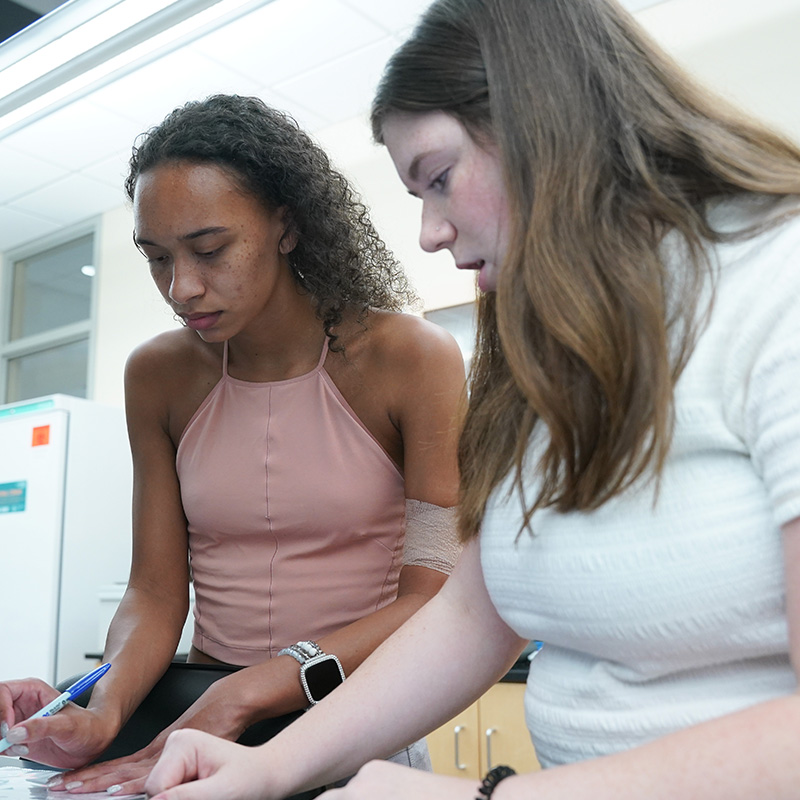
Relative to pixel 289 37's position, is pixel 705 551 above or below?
below

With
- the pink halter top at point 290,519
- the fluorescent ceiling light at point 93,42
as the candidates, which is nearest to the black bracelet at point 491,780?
the pink halter top at point 290,519

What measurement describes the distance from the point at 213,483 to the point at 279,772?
1.71 ft

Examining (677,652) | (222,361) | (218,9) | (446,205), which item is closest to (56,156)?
(218,9)

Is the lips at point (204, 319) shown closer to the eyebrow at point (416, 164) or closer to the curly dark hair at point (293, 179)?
the curly dark hair at point (293, 179)

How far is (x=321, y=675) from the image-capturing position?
1.02 meters

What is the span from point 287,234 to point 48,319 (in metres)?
4.34

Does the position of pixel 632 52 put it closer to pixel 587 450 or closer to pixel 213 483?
pixel 587 450

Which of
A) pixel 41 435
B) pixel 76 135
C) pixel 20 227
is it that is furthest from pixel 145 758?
pixel 20 227

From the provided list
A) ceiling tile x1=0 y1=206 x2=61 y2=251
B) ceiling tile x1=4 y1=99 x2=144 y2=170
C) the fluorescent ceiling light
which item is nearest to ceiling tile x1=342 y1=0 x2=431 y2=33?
the fluorescent ceiling light

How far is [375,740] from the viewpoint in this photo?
807 mm

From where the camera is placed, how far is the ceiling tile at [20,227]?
4.82 meters

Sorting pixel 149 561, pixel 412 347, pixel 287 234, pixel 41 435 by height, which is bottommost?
pixel 149 561

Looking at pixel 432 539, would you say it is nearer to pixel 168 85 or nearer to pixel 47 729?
pixel 47 729

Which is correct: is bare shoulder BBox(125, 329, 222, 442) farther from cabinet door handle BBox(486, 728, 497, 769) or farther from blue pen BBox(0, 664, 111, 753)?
cabinet door handle BBox(486, 728, 497, 769)
